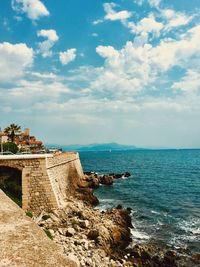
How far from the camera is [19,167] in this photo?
27578mm

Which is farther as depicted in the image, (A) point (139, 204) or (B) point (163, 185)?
(B) point (163, 185)

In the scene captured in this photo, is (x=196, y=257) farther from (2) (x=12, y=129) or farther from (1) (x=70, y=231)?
(2) (x=12, y=129)

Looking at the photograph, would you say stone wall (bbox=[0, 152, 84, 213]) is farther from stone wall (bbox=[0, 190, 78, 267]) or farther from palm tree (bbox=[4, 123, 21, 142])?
palm tree (bbox=[4, 123, 21, 142])

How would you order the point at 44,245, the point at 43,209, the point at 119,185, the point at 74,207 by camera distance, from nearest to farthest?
the point at 44,245, the point at 43,209, the point at 74,207, the point at 119,185

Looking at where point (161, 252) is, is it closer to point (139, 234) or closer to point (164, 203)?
point (139, 234)

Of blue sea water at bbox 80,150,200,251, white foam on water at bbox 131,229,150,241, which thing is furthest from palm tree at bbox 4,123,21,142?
white foam on water at bbox 131,229,150,241

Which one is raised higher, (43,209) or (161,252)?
(43,209)

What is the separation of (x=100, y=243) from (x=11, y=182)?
1048 centimetres

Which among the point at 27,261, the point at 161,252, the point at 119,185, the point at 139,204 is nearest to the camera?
the point at 27,261

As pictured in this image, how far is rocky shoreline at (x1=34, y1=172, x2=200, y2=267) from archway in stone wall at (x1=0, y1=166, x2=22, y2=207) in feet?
Answer: 11.0

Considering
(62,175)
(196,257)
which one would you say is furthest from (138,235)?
(62,175)

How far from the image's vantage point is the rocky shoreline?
1922 centimetres

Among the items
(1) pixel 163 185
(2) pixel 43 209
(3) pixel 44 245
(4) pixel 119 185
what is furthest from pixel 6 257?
(1) pixel 163 185

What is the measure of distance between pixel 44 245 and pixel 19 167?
55.2 feet
